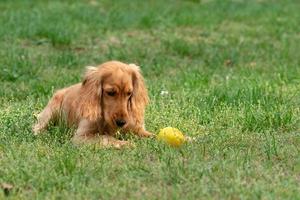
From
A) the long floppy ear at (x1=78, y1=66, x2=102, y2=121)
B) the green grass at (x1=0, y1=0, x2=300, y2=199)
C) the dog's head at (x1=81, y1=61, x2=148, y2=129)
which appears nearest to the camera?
the green grass at (x1=0, y1=0, x2=300, y2=199)

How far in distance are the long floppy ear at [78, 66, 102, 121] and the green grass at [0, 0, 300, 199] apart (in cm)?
25

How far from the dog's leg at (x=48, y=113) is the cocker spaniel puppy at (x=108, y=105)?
0.05m

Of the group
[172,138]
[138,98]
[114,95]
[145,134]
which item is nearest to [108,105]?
[114,95]

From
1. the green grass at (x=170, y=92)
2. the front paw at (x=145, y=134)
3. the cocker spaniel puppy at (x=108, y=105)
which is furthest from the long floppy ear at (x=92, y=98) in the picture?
the front paw at (x=145, y=134)

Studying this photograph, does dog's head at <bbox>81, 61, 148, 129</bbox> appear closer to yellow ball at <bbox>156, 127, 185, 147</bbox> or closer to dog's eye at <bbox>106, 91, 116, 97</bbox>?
dog's eye at <bbox>106, 91, 116, 97</bbox>

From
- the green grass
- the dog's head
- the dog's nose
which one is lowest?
the green grass

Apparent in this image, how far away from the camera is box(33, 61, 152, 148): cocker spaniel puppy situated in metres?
6.64

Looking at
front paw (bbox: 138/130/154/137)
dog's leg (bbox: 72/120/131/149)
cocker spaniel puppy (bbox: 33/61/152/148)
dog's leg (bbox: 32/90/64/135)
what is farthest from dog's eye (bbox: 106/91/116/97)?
dog's leg (bbox: 32/90/64/135)

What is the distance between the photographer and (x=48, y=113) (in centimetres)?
747

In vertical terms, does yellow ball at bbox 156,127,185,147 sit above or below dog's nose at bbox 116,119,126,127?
below

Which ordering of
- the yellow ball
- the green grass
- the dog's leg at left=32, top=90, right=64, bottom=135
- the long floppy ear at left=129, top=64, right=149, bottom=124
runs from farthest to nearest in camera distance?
the dog's leg at left=32, top=90, right=64, bottom=135
the long floppy ear at left=129, top=64, right=149, bottom=124
the yellow ball
the green grass

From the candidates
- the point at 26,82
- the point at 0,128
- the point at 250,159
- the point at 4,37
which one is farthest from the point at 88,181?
the point at 4,37

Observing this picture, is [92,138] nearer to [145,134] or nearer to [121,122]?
[121,122]

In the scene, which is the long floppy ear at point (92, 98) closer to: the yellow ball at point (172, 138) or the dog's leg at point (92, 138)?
the dog's leg at point (92, 138)
